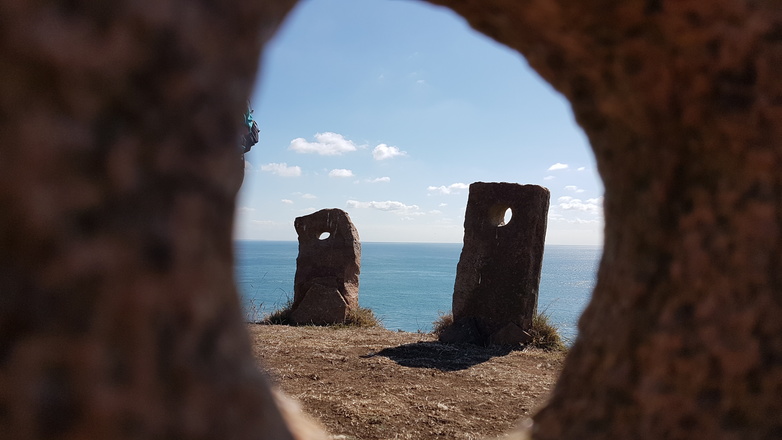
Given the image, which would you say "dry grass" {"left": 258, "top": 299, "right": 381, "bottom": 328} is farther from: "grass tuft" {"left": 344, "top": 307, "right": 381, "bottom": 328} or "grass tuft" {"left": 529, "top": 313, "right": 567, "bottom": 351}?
"grass tuft" {"left": 529, "top": 313, "right": 567, "bottom": 351}

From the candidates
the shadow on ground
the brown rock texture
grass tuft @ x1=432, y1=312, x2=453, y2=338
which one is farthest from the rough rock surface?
grass tuft @ x1=432, y1=312, x2=453, y2=338

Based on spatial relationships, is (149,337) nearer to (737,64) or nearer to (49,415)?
(49,415)

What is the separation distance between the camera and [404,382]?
4.54 metres

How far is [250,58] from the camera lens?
2.07 feet

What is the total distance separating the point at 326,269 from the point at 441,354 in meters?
3.03

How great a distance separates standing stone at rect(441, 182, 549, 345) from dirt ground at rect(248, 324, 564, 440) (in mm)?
416

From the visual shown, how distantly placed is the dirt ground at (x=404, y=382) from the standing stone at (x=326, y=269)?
102 centimetres

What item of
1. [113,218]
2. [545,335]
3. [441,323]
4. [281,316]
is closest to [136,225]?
[113,218]

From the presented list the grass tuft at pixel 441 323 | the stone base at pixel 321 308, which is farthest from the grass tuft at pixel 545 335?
the stone base at pixel 321 308

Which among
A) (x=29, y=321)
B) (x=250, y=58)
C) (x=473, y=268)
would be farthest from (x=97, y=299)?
(x=473, y=268)

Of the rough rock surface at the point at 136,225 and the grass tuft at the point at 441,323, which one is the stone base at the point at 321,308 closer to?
the grass tuft at the point at 441,323

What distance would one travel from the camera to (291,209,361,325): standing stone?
7.97 meters

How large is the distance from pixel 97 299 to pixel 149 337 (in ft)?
0.19

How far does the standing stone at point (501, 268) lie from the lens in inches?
258
